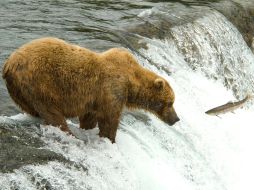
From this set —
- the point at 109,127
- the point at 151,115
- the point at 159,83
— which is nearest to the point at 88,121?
the point at 109,127

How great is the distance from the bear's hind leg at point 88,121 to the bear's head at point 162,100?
0.71 m

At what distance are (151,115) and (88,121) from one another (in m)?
1.56

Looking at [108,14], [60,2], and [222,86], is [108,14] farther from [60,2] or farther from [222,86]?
[222,86]

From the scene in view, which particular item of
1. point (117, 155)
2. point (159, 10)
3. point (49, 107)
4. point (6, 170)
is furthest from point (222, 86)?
point (6, 170)

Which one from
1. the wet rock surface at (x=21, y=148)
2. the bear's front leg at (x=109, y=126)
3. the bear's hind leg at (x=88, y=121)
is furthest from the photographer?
the bear's hind leg at (x=88, y=121)

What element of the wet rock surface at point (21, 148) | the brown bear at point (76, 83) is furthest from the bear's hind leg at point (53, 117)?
the wet rock surface at point (21, 148)

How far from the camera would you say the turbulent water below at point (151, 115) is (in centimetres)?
532

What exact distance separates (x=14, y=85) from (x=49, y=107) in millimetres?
399

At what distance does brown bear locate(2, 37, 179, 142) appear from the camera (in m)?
5.34

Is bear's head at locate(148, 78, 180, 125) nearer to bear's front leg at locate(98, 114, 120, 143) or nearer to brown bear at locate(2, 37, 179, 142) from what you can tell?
brown bear at locate(2, 37, 179, 142)

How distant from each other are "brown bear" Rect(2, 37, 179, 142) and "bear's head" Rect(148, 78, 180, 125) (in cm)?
2

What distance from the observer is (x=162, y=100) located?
6.42m

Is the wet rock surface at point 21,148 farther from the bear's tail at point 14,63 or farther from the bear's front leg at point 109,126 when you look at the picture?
the bear's front leg at point 109,126

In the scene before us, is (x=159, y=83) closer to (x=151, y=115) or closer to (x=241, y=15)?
(x=151, y=115)
